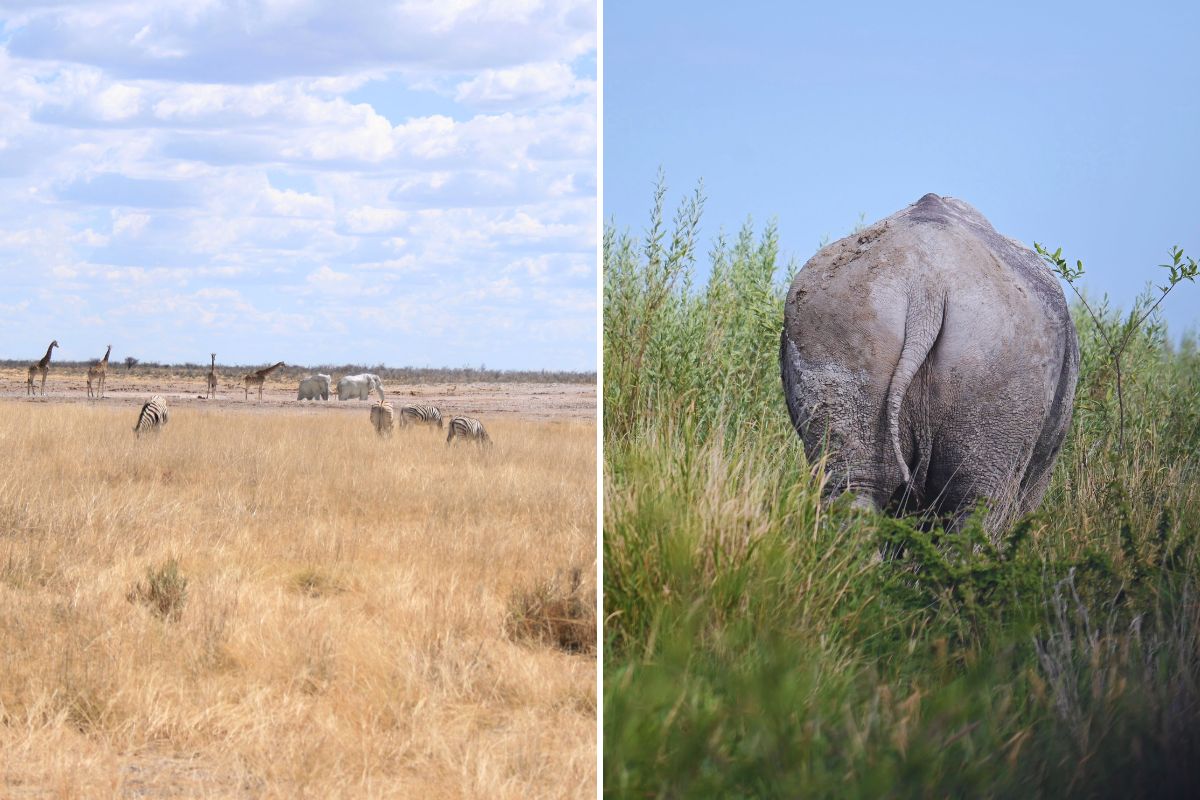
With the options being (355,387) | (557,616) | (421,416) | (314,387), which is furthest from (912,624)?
(314,387)

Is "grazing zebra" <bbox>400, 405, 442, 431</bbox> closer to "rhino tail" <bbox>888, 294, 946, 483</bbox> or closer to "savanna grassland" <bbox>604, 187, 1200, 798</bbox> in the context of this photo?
"rhino tail" <bbox>888, 294, 946, 483</bbox>

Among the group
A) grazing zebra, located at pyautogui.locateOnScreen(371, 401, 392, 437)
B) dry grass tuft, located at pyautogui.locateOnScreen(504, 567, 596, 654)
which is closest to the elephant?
grazing zebra, located at pyautogui.locateOnScreen(371, 401, 392, 437)

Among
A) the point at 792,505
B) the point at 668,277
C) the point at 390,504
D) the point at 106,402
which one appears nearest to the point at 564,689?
the point at 668,277

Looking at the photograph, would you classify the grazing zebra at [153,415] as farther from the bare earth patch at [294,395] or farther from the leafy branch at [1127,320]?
the leafy branch at [1127,320]

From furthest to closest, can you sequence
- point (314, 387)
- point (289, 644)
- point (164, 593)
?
point (314, 387), point (164, 593), point (289, 644)

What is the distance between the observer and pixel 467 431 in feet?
59.2

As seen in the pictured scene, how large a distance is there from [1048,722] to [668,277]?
146 centimetres

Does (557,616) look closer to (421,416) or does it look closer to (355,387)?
(421,416)

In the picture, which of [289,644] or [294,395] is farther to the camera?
[294,395]

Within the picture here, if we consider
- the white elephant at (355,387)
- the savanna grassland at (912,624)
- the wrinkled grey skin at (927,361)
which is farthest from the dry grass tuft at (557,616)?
the white elephant at (355,387)

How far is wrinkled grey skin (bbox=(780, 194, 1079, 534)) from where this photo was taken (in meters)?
2.54

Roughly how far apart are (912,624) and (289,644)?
544cm

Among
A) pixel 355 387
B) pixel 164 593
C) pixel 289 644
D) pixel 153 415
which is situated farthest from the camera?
pixel 355 387

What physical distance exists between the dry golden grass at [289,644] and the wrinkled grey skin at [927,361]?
3.08 meters
